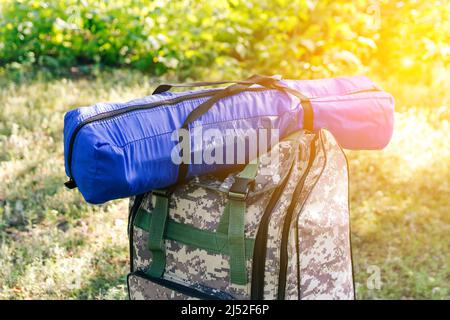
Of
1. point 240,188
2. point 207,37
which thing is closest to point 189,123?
point 240,188

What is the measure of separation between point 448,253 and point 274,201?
6.42ft

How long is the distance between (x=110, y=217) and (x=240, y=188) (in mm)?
1825

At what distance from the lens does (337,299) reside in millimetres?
2480

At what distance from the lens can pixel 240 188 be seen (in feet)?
7.45

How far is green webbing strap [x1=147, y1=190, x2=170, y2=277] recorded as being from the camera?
8.03ft

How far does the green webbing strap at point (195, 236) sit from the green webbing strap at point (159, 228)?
3 centimetres

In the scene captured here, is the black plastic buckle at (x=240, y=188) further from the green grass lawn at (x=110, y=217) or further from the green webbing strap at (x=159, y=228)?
the green grass lawn at (x=110, y=217)

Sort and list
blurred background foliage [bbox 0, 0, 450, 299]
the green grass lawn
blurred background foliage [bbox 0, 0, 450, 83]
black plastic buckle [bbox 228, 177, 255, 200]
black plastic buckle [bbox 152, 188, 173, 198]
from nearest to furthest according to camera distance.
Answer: black plastic buckle [bbox 228, 177, 255, 200] < black plastic buckle [bbox 152, 188, 173, 198] < the green grass lawn < blurred background foliage [bbox 0, 0, 450, 299] < blurred background foliage [bbox 0, 0, 450, 83]

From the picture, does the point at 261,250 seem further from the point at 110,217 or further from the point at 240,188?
the point at 110,217

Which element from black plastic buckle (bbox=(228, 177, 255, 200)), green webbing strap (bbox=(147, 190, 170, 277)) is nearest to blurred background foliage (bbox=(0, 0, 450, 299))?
green webbing strap (bbox=(147, 190, 170, 277))

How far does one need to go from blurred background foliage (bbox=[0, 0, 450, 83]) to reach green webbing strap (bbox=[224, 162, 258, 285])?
139 inches

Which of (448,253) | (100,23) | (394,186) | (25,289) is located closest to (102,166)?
(25,289)

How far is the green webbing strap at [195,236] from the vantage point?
2334 millimetres

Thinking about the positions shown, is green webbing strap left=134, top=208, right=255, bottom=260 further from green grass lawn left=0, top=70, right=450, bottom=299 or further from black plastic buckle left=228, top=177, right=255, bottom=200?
green grass lawn left=0, top=70, right=450, bottom=299
